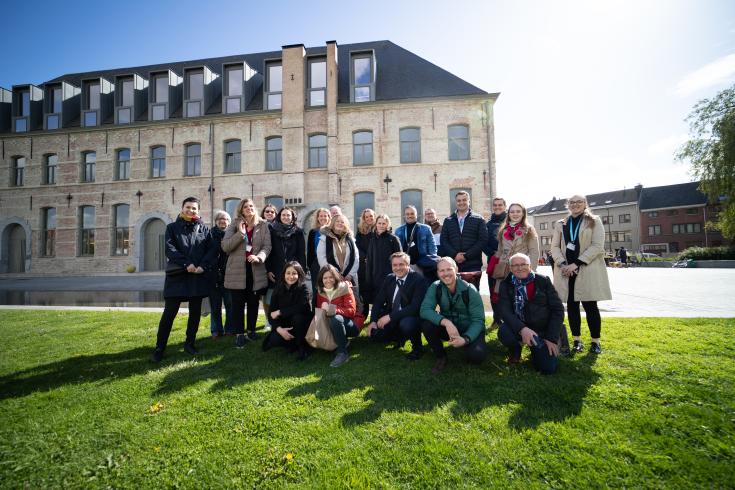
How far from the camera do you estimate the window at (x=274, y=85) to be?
1666cm

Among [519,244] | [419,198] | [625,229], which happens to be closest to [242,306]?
[519,244]

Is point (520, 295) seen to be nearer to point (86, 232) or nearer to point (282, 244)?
point (282, 244)

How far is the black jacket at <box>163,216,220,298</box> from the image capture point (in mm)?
4234

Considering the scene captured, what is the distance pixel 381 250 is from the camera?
16.0 feet

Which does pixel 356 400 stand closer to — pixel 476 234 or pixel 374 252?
pixel 374 252

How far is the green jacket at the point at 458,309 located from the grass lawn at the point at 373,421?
0.46 meters

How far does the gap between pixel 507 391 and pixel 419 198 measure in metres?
13.3

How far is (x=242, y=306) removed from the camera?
480 centimetres

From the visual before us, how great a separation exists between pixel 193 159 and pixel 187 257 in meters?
15.3

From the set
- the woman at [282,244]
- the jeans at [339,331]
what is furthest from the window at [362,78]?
the jeans at [339,331]

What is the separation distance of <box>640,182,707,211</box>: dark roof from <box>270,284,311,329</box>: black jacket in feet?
183

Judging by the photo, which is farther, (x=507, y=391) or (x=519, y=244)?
(x=519, y=244)

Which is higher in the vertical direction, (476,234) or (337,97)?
(337,97)

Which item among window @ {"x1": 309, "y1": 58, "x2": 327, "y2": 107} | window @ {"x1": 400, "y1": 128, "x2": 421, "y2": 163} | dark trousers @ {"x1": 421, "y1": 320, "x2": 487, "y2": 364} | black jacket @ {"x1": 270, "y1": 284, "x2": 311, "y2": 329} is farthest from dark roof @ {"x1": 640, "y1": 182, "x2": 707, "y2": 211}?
black jacket @ {"x1": 270, "y1": 284, "x2": 311, "y2": 329}
